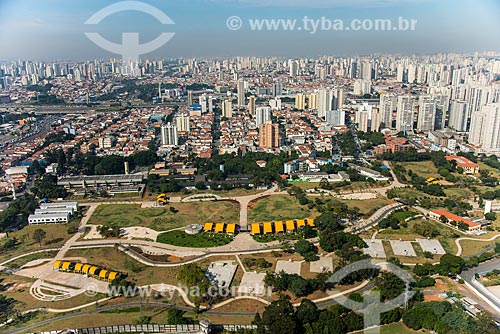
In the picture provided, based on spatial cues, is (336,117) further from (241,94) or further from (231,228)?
(231,228)

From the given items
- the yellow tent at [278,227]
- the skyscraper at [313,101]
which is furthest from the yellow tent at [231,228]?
the skyscraper at [313,101]

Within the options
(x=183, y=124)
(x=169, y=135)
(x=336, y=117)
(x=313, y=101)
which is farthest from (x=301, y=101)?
(x=169, y=135)

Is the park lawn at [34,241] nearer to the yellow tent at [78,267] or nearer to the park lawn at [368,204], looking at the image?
the yellow tent at [78,267]

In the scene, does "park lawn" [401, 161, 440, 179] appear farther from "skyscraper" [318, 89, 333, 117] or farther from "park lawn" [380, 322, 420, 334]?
"skyscraper" [318, 89, 333, 117]

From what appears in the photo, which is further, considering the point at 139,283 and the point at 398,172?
the point at 398,172

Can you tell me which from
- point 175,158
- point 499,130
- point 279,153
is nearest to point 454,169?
point 499,130

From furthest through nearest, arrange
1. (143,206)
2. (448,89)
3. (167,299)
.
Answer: (448,89) → (143,206) → (167,299)

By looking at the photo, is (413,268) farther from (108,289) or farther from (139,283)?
(108,289)
